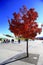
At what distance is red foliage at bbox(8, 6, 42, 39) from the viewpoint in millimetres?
10102

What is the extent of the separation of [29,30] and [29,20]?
96 cm

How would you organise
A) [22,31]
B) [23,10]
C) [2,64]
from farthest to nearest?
[23,10]
[22,31]
[2,64]

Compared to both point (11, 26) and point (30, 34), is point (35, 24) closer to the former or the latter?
point (30, 34)

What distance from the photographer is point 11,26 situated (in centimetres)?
1048

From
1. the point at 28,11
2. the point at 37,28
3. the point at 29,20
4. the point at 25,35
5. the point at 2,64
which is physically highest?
the point at 28,11

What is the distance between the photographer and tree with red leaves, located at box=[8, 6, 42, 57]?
10.1m

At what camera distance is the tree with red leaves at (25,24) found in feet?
33.2

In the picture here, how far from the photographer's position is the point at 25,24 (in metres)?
10.1

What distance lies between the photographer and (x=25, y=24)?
10.1m

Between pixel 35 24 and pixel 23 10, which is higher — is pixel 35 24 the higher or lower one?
the lower one

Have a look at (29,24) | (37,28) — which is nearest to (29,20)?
(29,24)

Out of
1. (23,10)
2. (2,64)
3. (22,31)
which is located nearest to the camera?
(2,64)

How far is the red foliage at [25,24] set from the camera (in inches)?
398

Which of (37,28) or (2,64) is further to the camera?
(37,28)
